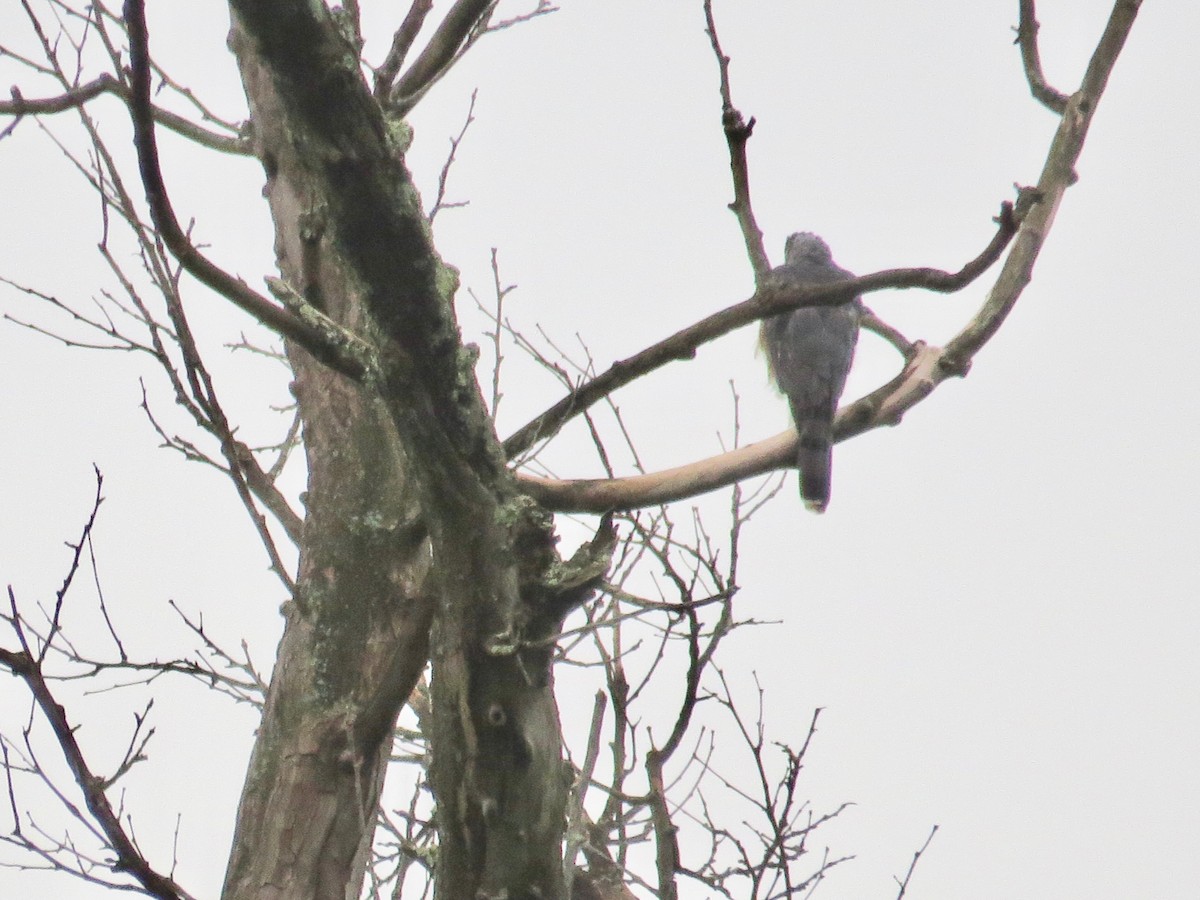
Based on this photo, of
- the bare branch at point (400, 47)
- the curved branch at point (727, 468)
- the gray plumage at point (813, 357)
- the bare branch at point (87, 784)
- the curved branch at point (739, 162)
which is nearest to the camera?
the bare branch at point (87, 784)

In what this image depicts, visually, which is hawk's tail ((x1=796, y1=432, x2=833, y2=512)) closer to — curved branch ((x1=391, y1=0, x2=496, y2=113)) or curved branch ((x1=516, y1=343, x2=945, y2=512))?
curved branch ((x1=516, y1=343, x2=945, y2=512))

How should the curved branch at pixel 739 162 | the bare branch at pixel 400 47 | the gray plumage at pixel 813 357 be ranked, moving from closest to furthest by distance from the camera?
the curved branch at pixel 739 162 < the bare branch at pixel 400 47 < the gray plumage at pixel 813 357

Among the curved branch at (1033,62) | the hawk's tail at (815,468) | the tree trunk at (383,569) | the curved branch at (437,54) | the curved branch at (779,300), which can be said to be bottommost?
the tree trunk at (383,569)

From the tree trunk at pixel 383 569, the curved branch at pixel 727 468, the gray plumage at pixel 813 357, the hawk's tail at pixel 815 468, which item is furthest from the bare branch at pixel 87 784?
the gray plumage at pixel 813 357

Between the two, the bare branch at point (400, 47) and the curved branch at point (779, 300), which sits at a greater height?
the bare branch at point (400, 47)

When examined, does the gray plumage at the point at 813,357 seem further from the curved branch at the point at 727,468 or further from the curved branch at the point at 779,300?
the curved branch at the point at 779,300

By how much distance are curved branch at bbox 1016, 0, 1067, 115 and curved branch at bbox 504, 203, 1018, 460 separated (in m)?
0.99

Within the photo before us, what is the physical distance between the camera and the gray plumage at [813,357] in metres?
4.10

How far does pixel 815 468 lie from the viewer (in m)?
3.79

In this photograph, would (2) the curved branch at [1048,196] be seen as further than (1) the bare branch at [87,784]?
Yes

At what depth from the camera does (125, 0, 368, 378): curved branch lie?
1.85 meters

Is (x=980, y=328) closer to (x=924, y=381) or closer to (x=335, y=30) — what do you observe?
(x=924, y=381)

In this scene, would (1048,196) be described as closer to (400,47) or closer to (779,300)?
(779,300)

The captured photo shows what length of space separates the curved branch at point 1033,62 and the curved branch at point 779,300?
992mm
